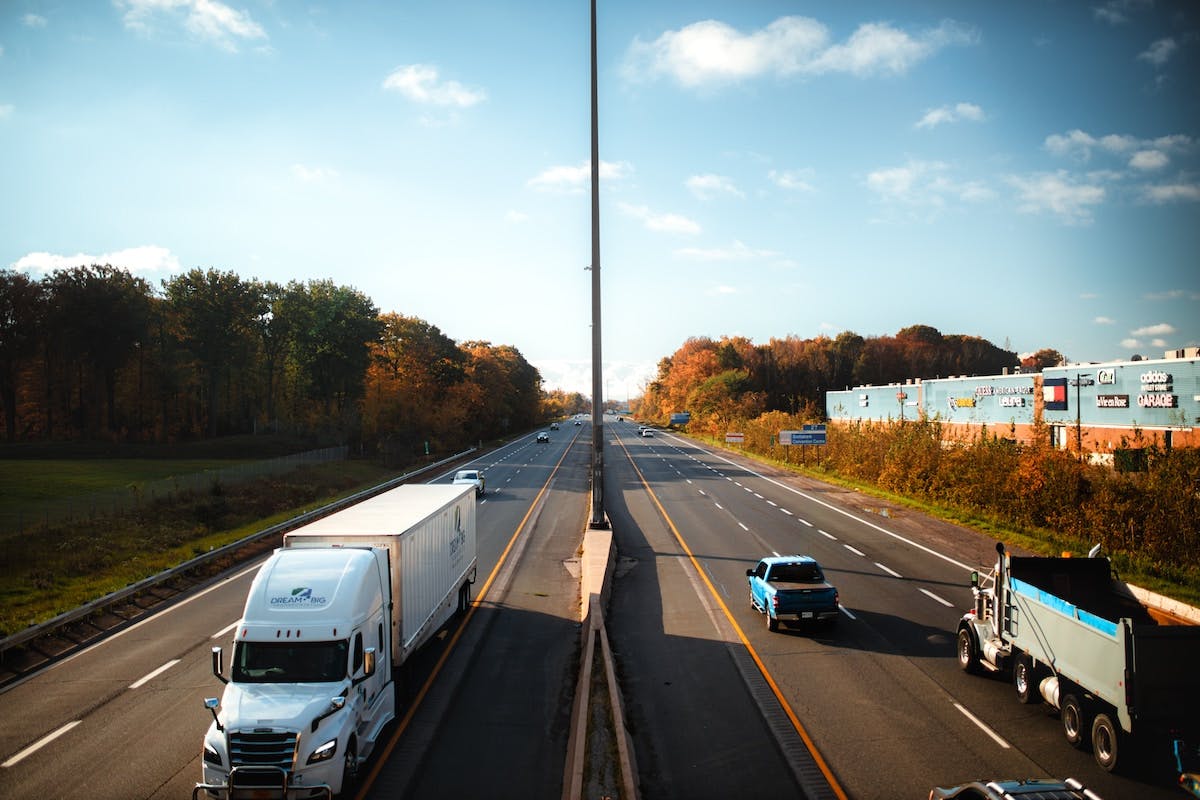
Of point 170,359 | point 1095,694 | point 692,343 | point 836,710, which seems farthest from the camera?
point 692,343

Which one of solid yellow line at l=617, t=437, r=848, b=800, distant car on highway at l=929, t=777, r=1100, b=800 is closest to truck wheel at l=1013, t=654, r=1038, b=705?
solid yellow line at l=617, t=437, r=848, b=800

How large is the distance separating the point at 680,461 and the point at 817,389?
80250mm

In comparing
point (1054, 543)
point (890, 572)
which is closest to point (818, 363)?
point (1054, 543)

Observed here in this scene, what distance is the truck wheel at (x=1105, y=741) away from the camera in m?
10.2

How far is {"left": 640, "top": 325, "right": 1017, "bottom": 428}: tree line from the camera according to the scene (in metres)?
133

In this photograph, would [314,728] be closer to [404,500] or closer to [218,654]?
[218,654]

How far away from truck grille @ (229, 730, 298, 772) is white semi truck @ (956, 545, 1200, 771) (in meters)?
11.6

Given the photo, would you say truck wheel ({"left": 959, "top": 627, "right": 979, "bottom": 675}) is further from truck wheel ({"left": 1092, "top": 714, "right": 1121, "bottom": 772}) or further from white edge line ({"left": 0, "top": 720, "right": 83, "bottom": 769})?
white edge line ({"left": 0, "top": 720, "right": 83, "bottom": 769})

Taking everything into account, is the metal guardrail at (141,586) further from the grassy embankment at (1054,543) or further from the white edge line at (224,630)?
the grassy embankment at (1054,543)

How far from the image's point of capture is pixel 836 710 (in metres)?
12.8

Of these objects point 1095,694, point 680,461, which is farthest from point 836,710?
point 680,461

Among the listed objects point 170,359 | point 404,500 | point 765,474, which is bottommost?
point 765,474

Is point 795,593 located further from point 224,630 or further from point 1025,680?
point 224,630

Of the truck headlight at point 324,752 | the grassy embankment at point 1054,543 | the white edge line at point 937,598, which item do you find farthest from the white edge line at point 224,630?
the grassy embankment at point 1054,543
